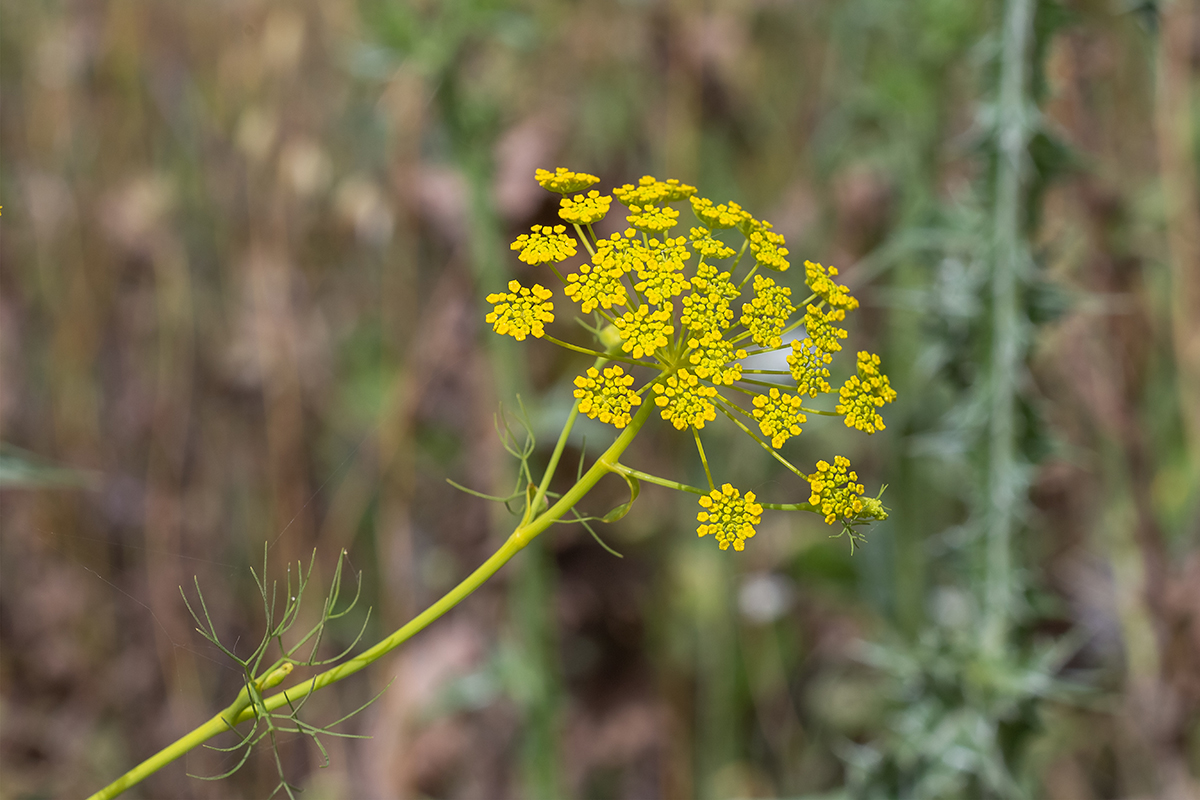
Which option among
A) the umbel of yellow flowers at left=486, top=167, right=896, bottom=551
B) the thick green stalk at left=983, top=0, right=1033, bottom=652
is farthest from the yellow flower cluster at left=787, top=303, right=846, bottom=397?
the thick green stalk at left=983, top=0, right=1033, bottom=652

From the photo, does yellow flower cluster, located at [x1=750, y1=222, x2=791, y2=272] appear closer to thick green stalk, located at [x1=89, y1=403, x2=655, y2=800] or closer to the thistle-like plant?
the thistle-like plant

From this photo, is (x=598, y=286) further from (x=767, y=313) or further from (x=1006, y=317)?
(x=1006, y=317)

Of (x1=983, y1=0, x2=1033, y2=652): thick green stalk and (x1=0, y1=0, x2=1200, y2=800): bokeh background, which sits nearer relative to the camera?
(x1=983, y1=0, x2=1033, y2=652): thick green stalk

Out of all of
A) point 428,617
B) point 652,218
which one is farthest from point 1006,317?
point 428,617

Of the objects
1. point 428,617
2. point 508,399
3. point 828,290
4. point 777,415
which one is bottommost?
point 428,617

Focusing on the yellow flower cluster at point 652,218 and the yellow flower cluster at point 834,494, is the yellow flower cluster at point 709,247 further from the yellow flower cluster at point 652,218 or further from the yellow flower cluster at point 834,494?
the yellow flower cluster at point 834,494

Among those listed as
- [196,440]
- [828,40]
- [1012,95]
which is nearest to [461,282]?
[196,440]

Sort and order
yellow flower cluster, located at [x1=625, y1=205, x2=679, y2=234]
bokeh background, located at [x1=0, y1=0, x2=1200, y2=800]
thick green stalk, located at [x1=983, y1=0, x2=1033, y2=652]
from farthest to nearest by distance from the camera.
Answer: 1. bokeh background, located at [x1=0, y1=0, x2=1200, y2=800]
2. thick green stalk, located at [x1=983, y1=0, x2=1033, y2=652]
3. yellow flower cluster, located at [x1=625, y1=205, x2=679, y2=234]

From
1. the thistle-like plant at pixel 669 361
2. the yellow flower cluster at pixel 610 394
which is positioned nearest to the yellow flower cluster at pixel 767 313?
the thistle-like plant at pixel 669 361
